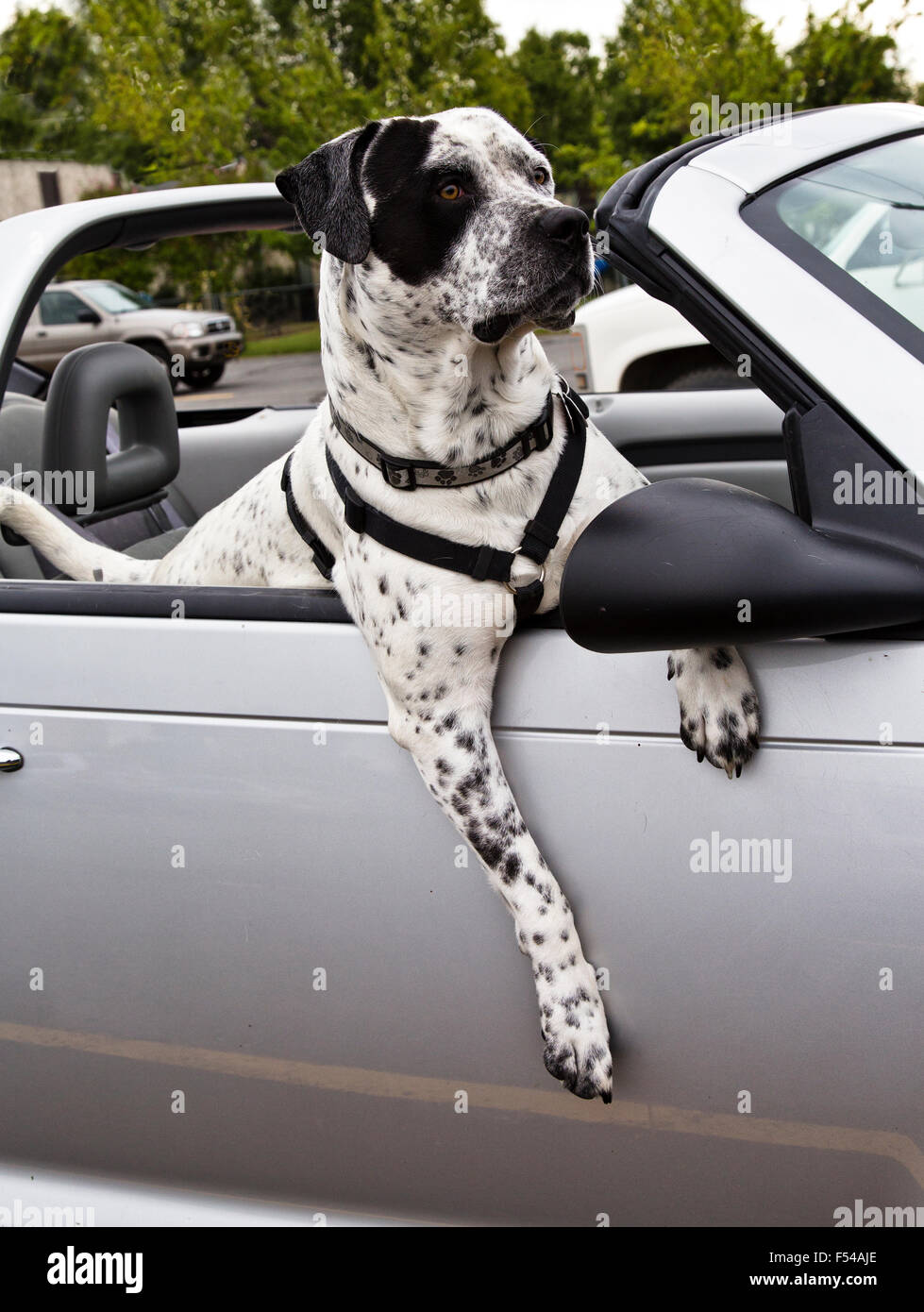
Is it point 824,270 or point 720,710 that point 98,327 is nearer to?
point 824,270

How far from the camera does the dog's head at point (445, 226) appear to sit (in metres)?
1.95

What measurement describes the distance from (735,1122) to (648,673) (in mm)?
568

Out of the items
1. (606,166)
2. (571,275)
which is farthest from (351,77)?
(571,275)

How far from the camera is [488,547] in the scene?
1782mm

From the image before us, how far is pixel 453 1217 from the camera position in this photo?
1689 mm

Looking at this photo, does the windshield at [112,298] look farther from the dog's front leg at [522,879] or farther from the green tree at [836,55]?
the dog's front leg at [522,879]

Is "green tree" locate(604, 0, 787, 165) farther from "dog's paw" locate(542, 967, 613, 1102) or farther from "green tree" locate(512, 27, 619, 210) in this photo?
"green tree" locate(512, 27, 619, 210)

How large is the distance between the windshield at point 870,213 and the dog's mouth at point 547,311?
1.39ft

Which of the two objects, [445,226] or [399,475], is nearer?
[399,475]

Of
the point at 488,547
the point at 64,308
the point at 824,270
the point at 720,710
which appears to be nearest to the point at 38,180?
the point at 64,308

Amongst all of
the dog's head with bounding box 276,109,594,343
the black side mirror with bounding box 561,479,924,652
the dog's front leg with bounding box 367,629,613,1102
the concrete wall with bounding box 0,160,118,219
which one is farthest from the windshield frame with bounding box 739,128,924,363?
the concrete wall with bounding box 0,160,118,219

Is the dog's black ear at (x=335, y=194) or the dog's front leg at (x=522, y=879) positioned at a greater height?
the dog's black ear at (x=335, y=194)

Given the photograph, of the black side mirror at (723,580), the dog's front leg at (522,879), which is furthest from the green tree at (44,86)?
the black side mirror at (723,580)

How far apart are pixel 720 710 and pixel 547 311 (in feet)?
2.75
